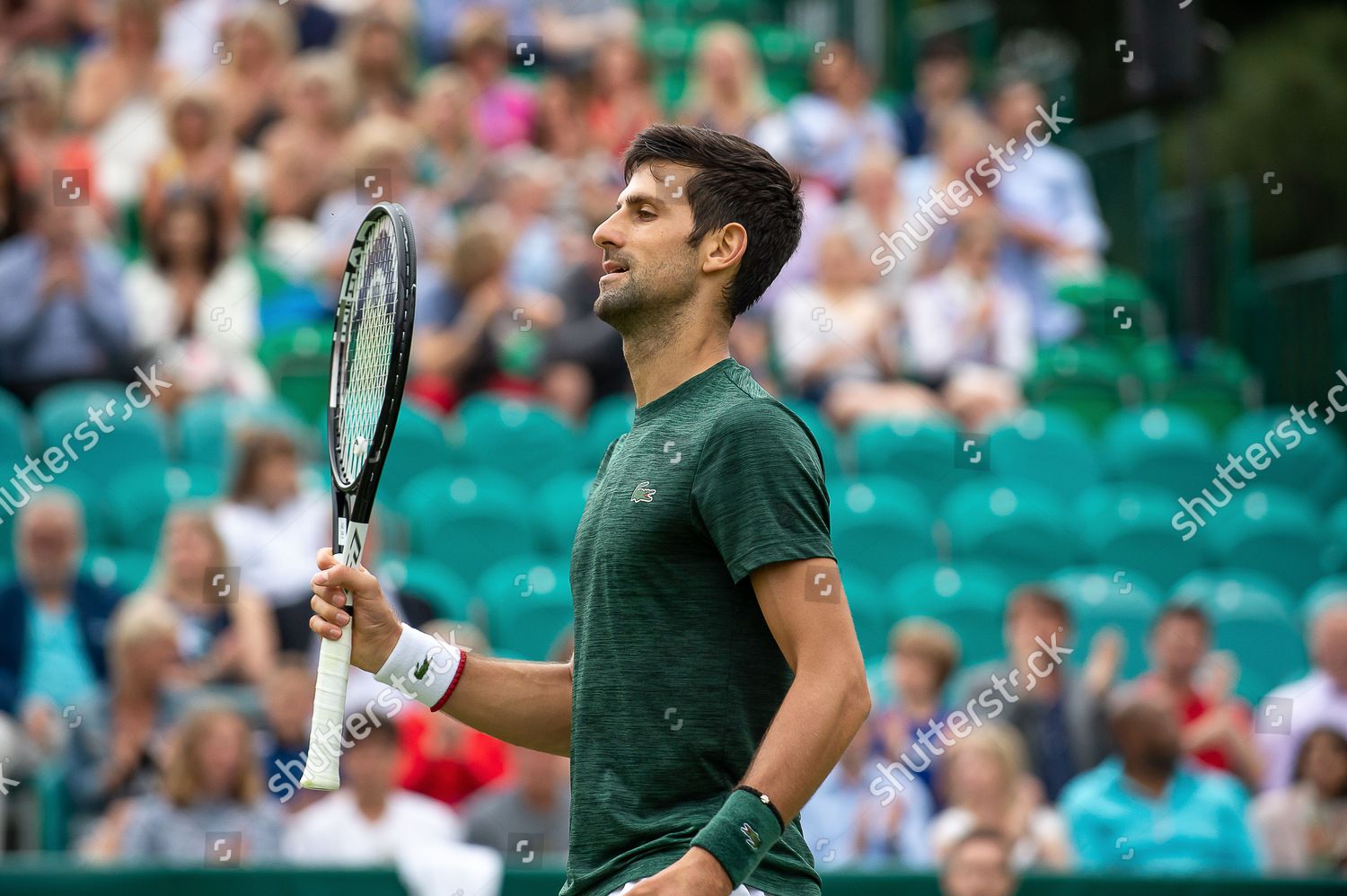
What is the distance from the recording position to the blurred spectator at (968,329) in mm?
9578

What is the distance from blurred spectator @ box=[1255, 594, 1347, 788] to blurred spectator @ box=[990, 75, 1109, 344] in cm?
303

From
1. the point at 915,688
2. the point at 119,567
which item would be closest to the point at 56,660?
the point at 119,567

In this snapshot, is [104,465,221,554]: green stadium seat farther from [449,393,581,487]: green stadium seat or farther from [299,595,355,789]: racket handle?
[299,595,355,789]: racket handle

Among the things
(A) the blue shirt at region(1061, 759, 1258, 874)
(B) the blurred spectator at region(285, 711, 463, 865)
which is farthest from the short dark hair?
(A) the blue shirt at region(1061, 759, 1258, 874)

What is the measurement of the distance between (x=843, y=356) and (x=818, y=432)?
643 millimetres

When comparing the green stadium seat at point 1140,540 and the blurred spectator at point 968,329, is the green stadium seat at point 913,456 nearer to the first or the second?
the blurred spectator at point 968,329

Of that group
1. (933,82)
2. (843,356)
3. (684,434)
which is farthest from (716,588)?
(933,82)

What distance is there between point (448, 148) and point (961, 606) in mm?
3746

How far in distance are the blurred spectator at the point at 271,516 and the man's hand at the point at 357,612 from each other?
404cm

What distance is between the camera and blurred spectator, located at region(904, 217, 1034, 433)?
31.4 feet

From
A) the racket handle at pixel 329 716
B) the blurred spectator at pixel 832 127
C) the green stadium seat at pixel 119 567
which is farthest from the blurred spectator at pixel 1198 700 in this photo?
the racket handle at pixel 329 716

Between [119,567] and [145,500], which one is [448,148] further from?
[119,567]

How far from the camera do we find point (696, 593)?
A: 2980 millimetres

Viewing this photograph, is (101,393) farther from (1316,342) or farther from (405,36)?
(1316,342)
